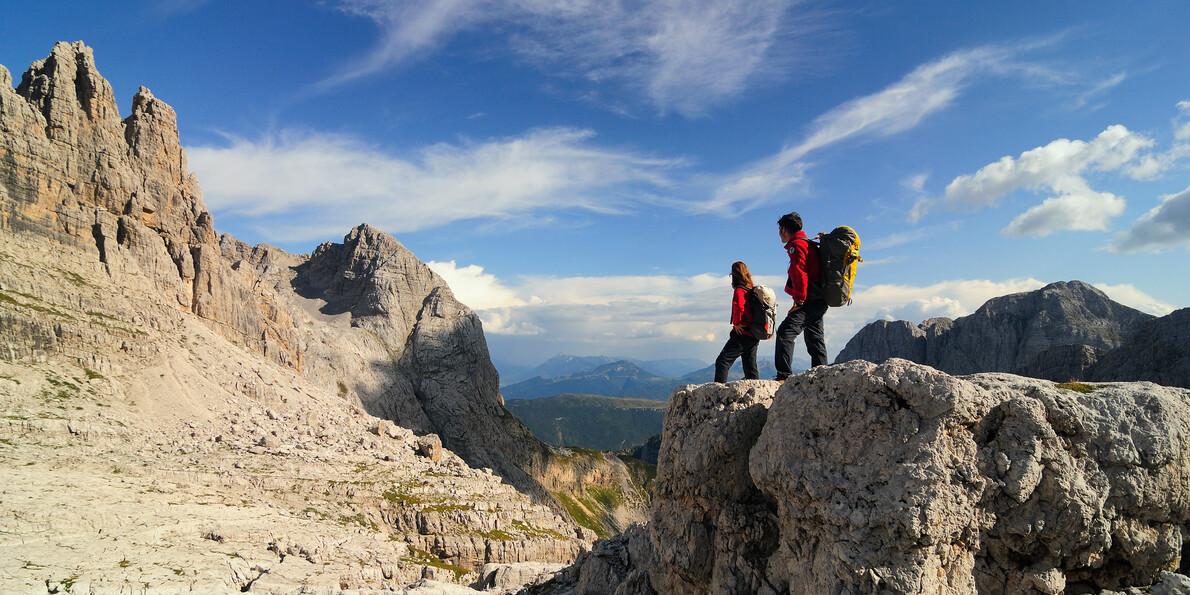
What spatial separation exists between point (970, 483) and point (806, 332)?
4515 mm

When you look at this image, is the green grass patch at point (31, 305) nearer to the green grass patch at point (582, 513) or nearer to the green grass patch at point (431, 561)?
the green grass patch at point (431, 561)

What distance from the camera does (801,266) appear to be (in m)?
11.4

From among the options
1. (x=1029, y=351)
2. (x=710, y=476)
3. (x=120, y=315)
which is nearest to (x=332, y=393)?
(x=120, y=315)

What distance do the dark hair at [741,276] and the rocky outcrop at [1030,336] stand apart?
123174mm

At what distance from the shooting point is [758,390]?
11.6 meters

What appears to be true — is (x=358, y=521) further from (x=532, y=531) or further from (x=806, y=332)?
(x=806, y=332)

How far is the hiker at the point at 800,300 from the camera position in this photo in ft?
37.4

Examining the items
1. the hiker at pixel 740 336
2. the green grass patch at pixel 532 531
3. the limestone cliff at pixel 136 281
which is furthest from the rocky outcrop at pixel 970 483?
the green grass patch at pixel 532 531

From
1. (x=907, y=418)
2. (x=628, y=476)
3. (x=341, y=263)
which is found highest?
(x=341, y=263)

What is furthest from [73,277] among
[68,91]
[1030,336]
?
[1030,336]

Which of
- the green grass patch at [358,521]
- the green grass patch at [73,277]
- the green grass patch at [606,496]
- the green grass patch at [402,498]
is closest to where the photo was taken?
the green grass patch at [358,521]

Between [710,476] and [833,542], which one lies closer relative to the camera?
[833,542]

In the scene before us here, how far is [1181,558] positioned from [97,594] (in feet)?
119

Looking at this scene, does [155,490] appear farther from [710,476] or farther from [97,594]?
[710,476]
